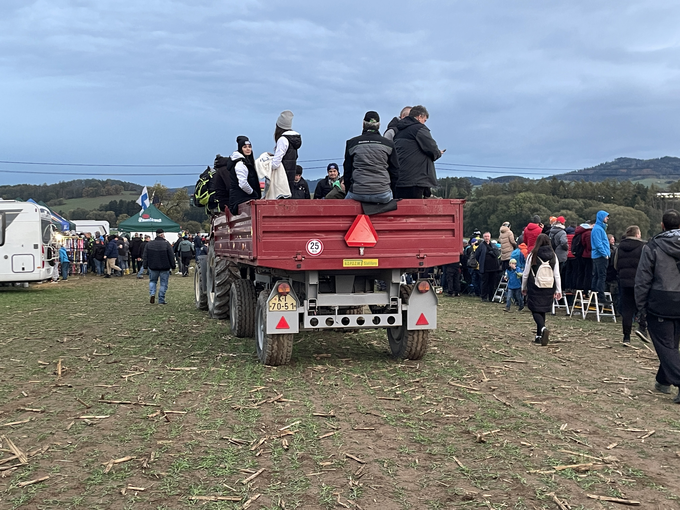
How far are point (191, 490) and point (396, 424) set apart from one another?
6.85ft

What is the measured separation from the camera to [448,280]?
19922mm

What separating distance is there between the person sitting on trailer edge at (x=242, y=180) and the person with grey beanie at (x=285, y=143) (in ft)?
1.70

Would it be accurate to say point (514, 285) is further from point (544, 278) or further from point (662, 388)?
point (662, 388)

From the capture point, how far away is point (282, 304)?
25.7 ft

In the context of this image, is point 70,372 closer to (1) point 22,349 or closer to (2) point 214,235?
(1) point 22,349

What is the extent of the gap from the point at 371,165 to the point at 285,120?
1517 mm

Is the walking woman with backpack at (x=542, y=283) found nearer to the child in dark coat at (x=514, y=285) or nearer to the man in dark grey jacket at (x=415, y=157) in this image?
the man in dark grey jacket at (x=415, y=157)

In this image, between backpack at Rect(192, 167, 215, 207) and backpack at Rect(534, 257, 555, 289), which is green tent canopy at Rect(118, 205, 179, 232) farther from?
backpack at Rect(534, 257, 555, 289)

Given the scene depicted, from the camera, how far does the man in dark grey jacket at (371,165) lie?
772 cm

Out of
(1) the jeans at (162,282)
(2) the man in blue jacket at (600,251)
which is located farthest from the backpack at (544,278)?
(1) the jeans at (162,282)

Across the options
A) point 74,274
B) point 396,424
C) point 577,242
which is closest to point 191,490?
point 396,424

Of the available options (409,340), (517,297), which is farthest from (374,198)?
(517,297)

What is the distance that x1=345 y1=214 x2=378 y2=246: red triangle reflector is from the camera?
765 centimetres

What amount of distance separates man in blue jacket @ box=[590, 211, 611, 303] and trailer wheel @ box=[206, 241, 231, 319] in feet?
23.6
